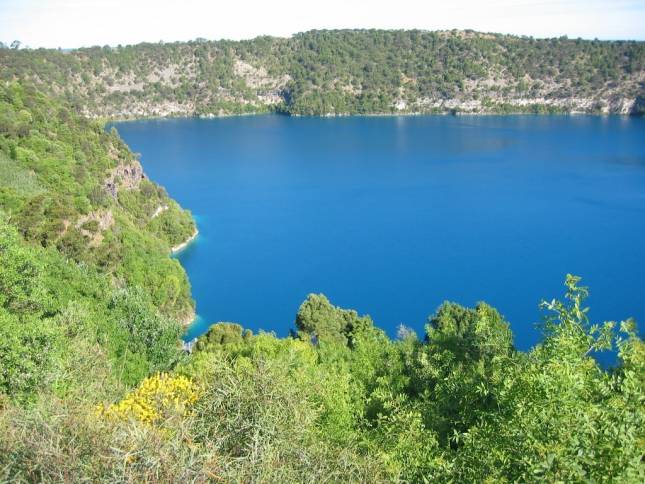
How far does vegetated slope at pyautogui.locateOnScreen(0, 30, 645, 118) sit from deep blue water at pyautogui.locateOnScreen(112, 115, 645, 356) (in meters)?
30.8

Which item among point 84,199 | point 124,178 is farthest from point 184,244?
point 84,199

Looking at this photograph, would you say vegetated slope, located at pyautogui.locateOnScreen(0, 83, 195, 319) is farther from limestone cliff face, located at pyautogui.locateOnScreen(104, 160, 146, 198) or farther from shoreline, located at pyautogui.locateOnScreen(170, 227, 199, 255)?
shoreline, located at pyautogui.locateOnScreen(170, 227, 199, 255)

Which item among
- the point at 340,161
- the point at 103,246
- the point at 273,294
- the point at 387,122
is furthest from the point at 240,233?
the point at 387,122

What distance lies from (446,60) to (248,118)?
1979 inches

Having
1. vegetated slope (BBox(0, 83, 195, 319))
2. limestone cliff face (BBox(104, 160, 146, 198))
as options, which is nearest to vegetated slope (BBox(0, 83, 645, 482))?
vegetated slope (BBox(0, 83, 195, 319))

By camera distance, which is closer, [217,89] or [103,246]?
[103,246]

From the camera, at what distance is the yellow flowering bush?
328 inches

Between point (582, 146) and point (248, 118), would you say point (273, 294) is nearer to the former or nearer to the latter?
point (582, 146)

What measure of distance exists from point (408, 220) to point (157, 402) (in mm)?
43676

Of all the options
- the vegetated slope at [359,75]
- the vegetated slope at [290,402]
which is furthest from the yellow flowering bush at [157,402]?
the vegetated slope at [359,75]

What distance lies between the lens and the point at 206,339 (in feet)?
73.3

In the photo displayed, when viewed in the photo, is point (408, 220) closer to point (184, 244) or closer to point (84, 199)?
point (184, 244)

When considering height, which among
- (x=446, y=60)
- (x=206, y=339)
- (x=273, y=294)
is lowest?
(x=273, y=294)

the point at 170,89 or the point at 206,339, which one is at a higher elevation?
the point at 170,89
